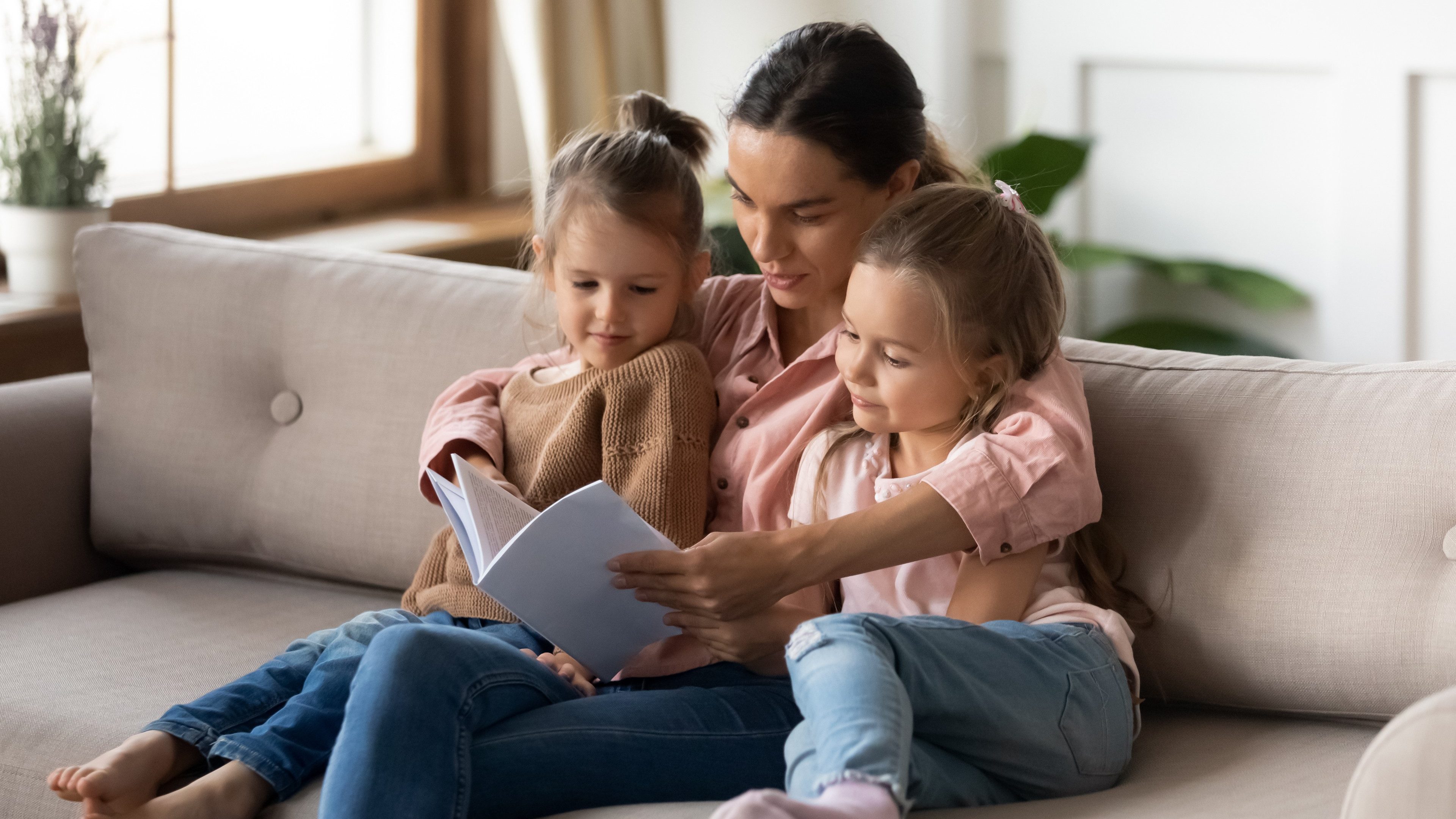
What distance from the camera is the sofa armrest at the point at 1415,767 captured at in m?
0.99

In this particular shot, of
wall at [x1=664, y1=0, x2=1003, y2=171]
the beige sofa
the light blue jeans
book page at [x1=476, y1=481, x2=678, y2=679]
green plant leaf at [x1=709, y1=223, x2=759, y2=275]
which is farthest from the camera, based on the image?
wall at [x1=664, y1=0, x2=1003, y2=171]

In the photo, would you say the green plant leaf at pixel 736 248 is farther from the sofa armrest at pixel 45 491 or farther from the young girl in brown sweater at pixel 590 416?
the sofa armrest at pixel 45 491

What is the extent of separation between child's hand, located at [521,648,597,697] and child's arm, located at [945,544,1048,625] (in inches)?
14.5

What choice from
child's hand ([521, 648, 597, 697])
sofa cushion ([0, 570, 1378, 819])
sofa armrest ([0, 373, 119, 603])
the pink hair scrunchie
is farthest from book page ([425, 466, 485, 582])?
sofa armrest ([0, 373, 119, 603])

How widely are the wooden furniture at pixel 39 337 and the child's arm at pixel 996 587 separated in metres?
1.54

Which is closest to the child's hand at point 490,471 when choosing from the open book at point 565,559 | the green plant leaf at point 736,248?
the open book at point 565,559

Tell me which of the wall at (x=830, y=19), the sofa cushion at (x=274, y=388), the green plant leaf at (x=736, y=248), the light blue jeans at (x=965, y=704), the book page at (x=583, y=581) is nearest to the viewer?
the light blue jeans at (x=965, y=704)

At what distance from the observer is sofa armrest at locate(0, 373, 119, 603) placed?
75.4 inches

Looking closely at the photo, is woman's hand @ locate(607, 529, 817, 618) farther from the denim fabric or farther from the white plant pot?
the white plant pot

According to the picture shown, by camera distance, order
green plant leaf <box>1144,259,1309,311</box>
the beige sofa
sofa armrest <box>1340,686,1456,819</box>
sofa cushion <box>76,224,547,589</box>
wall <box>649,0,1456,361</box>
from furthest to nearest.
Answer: green plant leaf <box>1144,259,1309,311</box> < wall <box>649,0,1456,361</box> < sofa cushion <box>76,224,547,589</box> < the beige sofa < sofa armrest <box>1340,686,1456,819</box>

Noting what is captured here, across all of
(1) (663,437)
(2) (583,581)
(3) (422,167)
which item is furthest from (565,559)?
(3) (422,167)

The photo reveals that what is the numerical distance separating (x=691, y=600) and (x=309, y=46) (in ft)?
7.26

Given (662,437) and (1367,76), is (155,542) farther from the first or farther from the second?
(1367,76)

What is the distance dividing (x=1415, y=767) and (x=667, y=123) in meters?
1.08
